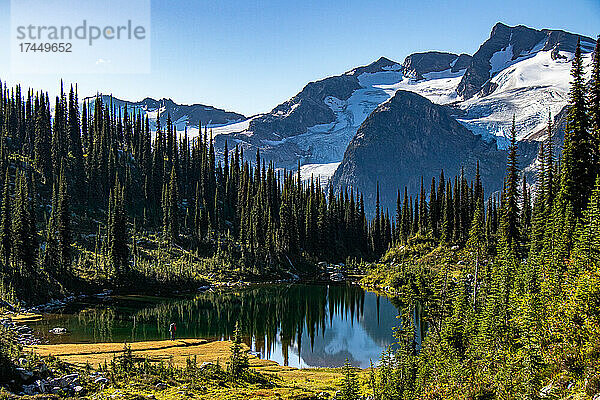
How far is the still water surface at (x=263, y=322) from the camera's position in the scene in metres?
45.8

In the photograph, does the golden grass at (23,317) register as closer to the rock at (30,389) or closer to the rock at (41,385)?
the rock at (41,385)

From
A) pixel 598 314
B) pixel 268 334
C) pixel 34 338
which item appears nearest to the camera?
pixel 598 314

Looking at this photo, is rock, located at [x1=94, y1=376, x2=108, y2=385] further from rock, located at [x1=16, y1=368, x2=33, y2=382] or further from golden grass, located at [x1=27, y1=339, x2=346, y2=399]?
rock, located at [x1=16, y1=368, x2=33, y2=382]

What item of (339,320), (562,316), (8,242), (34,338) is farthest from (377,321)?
(8,242)

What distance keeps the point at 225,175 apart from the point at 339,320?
10268cm

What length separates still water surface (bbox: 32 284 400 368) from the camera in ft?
150

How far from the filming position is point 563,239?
31.0m

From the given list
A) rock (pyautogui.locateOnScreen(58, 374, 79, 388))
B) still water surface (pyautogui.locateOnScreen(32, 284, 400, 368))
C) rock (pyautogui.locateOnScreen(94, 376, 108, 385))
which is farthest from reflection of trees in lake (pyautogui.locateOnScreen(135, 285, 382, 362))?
rock (pyautogui.locateOnScreen(58, 374, 79, 388))

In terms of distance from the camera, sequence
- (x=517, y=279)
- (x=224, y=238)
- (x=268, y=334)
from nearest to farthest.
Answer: (x=517, y=279), (x=268, y=334), (x=224, y=238)

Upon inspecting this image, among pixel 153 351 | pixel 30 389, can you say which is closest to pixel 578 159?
pixel 153 351

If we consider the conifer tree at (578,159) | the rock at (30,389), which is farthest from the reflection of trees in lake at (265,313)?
the conifer tree at (578,159)

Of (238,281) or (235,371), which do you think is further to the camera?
(238,281)

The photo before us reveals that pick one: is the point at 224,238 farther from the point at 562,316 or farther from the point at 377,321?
the point at 562,316

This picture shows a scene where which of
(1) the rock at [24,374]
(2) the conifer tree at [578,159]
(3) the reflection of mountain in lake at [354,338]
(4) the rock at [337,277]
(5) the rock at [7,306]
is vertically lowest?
(4) the rock at [337,277]
